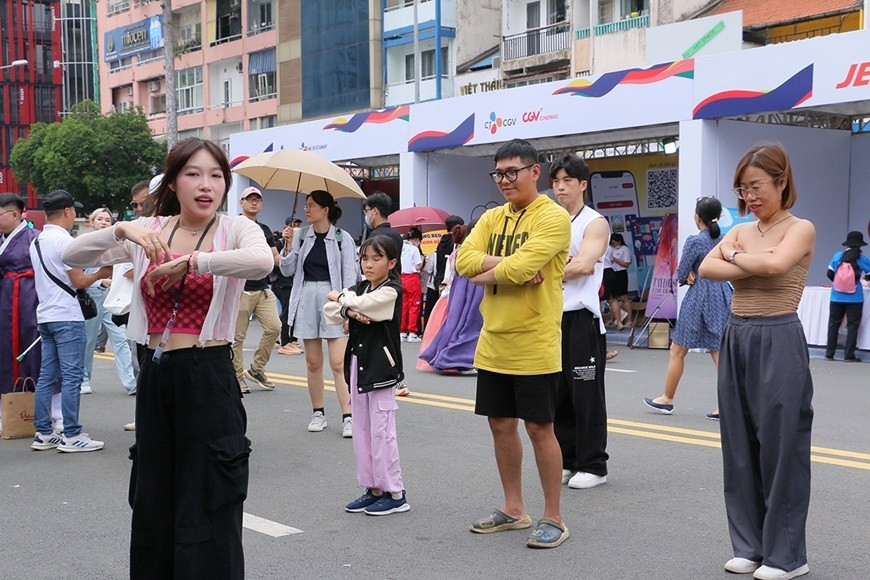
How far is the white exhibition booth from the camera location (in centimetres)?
1378

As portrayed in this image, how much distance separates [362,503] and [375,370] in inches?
29.3

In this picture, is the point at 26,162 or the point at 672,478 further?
the point at 26,162

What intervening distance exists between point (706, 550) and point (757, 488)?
0.57m

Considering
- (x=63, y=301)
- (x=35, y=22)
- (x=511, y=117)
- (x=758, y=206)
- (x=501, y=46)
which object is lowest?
(x=63, y=301)

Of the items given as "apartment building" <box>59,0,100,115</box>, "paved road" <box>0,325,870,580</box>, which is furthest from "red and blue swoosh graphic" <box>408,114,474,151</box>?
"apartment building" <box>59,0,100,115</box>

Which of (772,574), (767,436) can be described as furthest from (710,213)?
(772,574)

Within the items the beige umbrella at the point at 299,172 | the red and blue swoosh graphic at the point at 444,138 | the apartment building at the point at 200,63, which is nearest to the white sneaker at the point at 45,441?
the beige umbrella at the point at 299,172

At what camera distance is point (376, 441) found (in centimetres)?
583

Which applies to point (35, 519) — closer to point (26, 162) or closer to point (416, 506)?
point (416, 506)

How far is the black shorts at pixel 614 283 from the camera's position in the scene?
18.3 meters

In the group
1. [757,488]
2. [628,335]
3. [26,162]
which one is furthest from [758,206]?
[26,162]

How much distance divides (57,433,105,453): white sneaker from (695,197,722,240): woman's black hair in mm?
5000

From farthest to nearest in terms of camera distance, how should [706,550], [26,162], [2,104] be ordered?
[2,104] → [26,162] → [706,550]

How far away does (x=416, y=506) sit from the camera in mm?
5988
